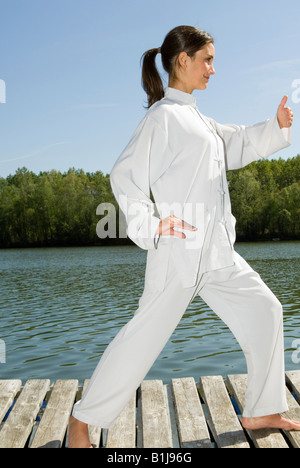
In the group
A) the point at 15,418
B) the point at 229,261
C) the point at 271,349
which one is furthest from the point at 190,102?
the point at 15,418

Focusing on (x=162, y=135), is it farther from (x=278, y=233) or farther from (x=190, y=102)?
(x=278, y=233)

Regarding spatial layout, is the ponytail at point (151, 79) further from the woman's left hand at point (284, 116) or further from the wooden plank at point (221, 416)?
the wooden plank at point (221, 416)

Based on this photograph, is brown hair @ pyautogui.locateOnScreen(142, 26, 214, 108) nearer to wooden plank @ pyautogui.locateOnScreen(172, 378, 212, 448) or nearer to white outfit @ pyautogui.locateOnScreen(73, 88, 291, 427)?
white outfit @ pyautogui.locateOnScreen(73, 88, 291, 427)

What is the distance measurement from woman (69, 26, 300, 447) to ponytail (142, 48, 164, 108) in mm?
25

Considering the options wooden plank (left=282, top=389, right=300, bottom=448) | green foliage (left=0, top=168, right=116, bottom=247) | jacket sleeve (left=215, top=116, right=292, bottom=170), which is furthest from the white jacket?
green foliage (left=0, top=168, right=116, bottom=247)

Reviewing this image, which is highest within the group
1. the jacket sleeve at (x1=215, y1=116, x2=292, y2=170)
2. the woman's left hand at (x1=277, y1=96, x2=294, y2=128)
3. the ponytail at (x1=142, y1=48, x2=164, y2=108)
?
the ponytail at (x1=142, y1=48, x2=164, y2=108)

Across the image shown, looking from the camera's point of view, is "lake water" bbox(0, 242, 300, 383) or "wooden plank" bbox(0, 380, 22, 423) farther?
"lake water" bbox(0, 242, 300, 383)

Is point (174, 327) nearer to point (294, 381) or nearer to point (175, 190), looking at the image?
point (175, 190)

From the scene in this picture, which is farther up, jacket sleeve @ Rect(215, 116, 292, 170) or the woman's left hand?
the woman's left hand

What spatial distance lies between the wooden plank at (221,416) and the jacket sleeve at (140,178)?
1067mm

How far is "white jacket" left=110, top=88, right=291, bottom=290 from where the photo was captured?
8.29 feet

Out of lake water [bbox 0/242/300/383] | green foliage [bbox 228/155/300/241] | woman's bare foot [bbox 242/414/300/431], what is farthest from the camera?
green foliage [bbox 228/155/300/241]

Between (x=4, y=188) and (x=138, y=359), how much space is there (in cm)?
7197

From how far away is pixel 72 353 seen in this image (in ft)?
25.4
